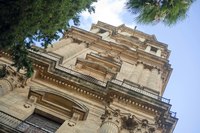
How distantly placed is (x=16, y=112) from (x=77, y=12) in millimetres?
6917

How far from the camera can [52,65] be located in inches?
837

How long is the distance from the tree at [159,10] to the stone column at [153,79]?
15562 millimetres

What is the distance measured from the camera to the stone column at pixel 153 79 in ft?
82.2

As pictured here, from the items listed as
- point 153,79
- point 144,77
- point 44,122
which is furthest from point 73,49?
point 44,122

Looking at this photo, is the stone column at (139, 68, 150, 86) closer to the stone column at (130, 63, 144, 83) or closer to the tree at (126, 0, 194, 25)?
the stone column at (130, 63, 144, 83)

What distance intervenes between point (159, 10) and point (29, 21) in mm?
4392

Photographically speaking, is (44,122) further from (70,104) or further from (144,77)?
(144,77)

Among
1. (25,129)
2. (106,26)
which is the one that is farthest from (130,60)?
(25,129)

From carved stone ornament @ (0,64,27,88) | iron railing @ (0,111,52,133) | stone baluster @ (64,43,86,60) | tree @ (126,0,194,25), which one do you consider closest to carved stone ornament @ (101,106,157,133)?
iron railing @ (0,111,52,133)

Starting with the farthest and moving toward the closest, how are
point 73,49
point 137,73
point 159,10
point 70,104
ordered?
point 73,49 → point 137,73 → point 70,104 → point 159,10

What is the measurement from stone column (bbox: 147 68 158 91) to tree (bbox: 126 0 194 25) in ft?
51.1

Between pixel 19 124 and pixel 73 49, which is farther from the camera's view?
pixel 73 49

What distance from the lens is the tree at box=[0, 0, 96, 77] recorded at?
11156mm

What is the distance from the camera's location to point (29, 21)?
11.5 m
